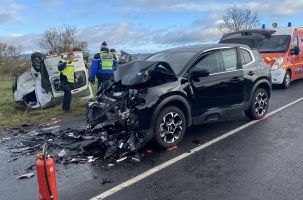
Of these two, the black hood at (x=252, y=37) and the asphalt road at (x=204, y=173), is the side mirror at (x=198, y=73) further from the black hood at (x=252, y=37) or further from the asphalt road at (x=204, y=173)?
the black hood at (x=252, y=37)

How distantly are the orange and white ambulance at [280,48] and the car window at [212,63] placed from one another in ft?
18.4

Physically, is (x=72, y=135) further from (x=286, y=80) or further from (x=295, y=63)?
(x=295, y=63)

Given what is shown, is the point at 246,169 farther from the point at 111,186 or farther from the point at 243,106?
the point at 243,106

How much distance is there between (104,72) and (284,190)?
7909 mm

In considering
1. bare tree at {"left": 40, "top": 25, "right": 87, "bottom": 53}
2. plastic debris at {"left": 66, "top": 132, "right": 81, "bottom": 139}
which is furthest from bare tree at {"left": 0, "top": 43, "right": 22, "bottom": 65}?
plastic debris at {"left": 66, "top": 132, "right": 81, "bottom": 139}

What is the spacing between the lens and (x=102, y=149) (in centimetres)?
641

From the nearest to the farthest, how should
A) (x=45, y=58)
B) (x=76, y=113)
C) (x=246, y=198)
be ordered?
(x=246, y=198), (x=76, y=113), (x=45, y=58)

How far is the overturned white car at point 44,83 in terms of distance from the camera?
11414 mm

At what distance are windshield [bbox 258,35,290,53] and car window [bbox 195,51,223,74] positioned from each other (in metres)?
7.09

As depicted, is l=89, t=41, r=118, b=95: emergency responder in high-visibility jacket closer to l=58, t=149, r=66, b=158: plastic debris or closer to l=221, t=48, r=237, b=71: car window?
l=221, t=48, r=237, b=71: car window

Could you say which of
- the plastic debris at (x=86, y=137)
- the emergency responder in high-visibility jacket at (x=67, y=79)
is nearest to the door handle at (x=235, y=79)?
the plastic debris at (x=86, y=137)

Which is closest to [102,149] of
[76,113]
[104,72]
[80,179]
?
[80,179]

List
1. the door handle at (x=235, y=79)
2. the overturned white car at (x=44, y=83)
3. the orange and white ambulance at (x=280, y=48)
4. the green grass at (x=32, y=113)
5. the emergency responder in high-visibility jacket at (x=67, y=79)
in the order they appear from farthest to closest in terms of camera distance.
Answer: the orange and white ambulance at (x=280, y=48), the overturned white car at (x=44, y=83), the emergency responder in high-visibility jacket at (x=67, y=79), the green grass at (x=32, y=113), the door handle at (x=235, y=79)

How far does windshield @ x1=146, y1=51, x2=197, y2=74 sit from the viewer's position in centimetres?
719
